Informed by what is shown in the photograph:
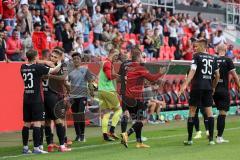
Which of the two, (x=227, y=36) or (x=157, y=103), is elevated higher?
(x=227, y=36)

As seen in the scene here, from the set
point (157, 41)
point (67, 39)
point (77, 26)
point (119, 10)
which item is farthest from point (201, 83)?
point (119, 10)

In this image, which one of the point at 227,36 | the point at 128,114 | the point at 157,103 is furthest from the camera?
the point at 227,36

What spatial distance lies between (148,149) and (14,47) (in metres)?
7.82

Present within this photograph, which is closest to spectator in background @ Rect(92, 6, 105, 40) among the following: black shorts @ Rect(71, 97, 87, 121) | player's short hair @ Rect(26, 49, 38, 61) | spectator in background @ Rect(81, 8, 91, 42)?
spectator in background @ Rect(81, 8, 91, 42)

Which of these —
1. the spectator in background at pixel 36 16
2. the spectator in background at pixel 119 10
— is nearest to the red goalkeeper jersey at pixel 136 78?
the spectator in background at pixel 36 16

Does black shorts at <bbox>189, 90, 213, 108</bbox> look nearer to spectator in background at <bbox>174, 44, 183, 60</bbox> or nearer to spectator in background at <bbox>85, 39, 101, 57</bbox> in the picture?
spectator in background at <bbox>85, 39, 101, 57</bbox>

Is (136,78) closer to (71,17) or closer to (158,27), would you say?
(71,17)

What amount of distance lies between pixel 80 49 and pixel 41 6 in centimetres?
223

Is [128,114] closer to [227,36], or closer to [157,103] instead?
[157,103]

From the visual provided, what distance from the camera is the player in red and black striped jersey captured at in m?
14.5

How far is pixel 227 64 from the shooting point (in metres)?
15.5

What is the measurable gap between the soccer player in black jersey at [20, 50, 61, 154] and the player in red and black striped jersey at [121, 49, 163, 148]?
1809 mm

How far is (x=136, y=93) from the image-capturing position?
47.7 feet

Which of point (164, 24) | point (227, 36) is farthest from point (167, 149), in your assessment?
point (227, 36)
